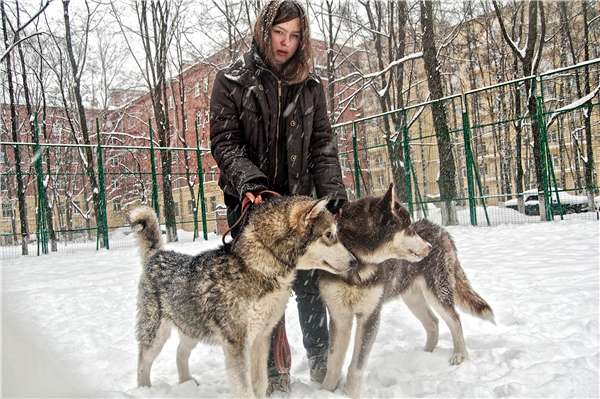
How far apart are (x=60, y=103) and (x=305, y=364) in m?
26.2

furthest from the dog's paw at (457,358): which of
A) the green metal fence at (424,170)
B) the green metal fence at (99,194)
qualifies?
the green metal fence at (99,194)

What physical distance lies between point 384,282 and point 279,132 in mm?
1389

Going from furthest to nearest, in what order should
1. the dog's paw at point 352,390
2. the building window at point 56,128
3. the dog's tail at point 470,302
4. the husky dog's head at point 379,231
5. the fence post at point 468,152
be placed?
1. the building window at point 56,128
2. the fence post at point 468,152
3. the dog's tail at point 470,302
4. the husky dog's head at point 379,231
5. the dog's paw at point 352,390

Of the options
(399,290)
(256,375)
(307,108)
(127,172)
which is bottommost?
(256,375)

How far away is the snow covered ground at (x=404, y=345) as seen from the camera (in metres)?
1.93

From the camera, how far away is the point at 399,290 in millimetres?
3760

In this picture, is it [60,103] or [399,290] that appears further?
[60,103]

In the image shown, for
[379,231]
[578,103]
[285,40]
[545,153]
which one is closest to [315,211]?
[379,231]

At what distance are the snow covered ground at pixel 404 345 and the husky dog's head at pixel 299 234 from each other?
103 cm

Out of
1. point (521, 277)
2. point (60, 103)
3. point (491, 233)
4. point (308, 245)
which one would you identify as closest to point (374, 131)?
point (491, 233)

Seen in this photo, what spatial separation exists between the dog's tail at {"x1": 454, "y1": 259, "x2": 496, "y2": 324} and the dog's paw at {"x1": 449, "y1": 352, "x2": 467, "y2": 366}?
1.26ft

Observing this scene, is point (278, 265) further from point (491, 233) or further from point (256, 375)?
point (491, 233)

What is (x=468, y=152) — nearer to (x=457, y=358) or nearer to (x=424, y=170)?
(x=424, y=170)

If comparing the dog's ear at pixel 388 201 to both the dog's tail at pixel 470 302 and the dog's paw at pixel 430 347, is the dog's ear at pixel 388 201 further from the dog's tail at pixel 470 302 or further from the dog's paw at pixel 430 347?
the dog's paw at pixel 430 347
